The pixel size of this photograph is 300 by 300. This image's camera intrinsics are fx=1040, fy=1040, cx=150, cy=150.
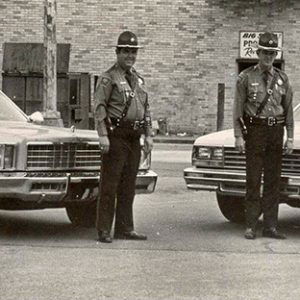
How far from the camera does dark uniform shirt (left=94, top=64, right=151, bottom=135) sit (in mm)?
9273

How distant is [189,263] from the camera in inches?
330

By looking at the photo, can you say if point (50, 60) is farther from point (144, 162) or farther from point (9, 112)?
point (144, 162)

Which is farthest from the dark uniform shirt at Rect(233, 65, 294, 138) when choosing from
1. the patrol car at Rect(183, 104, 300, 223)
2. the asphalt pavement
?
the asphalt pavement

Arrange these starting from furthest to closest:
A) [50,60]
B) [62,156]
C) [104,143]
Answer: [50,60] → [62,156] → [104,143]

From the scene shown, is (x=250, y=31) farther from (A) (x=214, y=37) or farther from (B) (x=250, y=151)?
(B) (x=250, y=151)

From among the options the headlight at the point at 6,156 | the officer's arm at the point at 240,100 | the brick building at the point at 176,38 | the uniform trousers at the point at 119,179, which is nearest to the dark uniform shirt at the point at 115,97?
the uniform trousers at the point at 119,179

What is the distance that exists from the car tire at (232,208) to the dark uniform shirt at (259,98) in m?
1.45

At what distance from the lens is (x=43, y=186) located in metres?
9.38

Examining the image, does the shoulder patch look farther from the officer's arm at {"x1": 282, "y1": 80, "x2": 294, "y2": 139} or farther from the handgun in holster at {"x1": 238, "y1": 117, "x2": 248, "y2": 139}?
the officer's arm at {"x1": 282, "y1": 80, "x2": 294, "y2": 139}

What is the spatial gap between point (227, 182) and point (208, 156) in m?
0.35

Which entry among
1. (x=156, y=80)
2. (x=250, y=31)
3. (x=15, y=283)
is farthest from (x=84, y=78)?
(x=15, y=283)

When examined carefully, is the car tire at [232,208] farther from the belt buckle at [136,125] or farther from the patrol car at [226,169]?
the belt buckle at [136,125]

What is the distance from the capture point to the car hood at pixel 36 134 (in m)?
9.38

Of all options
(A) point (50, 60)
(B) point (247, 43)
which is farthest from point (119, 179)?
(B) point (247, 43)
